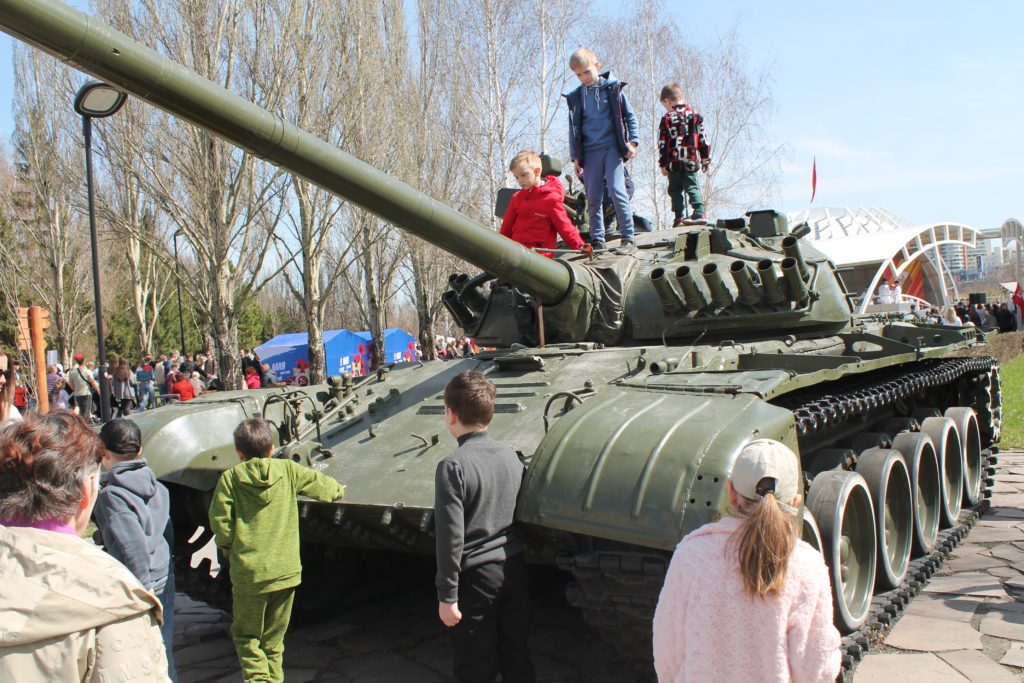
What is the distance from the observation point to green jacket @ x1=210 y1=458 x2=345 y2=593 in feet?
15.3

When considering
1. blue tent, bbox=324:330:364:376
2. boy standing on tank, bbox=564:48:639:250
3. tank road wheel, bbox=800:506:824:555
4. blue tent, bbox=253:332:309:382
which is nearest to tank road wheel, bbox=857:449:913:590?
tank road wheel, bbox=800:506:824:555

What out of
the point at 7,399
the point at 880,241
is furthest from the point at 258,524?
the point at 880,241

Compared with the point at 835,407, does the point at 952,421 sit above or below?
below

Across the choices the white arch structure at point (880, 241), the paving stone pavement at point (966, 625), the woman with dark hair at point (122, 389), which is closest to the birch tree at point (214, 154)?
the woman with dark hair at point (122, 389)

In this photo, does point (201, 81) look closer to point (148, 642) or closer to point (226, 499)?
point (226, 499)

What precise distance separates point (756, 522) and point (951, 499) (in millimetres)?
6522

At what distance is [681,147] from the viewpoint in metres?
8.50

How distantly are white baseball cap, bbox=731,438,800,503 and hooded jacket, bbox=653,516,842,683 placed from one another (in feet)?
0.35

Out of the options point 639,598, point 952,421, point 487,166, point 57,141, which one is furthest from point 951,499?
point 57,141

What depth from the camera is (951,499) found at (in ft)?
26.8

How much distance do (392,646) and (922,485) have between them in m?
4.41

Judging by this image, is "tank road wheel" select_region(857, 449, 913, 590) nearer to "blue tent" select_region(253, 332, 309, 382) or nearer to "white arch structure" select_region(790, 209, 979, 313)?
"blue tent" select_region(253, 332, 309, 382)

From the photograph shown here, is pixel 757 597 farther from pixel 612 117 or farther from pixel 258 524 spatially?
pixel 612 117

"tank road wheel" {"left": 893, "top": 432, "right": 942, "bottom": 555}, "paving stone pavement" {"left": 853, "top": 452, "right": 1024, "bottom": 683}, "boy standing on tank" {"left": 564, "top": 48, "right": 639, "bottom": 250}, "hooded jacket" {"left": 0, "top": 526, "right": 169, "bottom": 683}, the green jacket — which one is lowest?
"paving stone pavement" {"left": 853, "top": 452, "right": 1024, "bottom": 683}
